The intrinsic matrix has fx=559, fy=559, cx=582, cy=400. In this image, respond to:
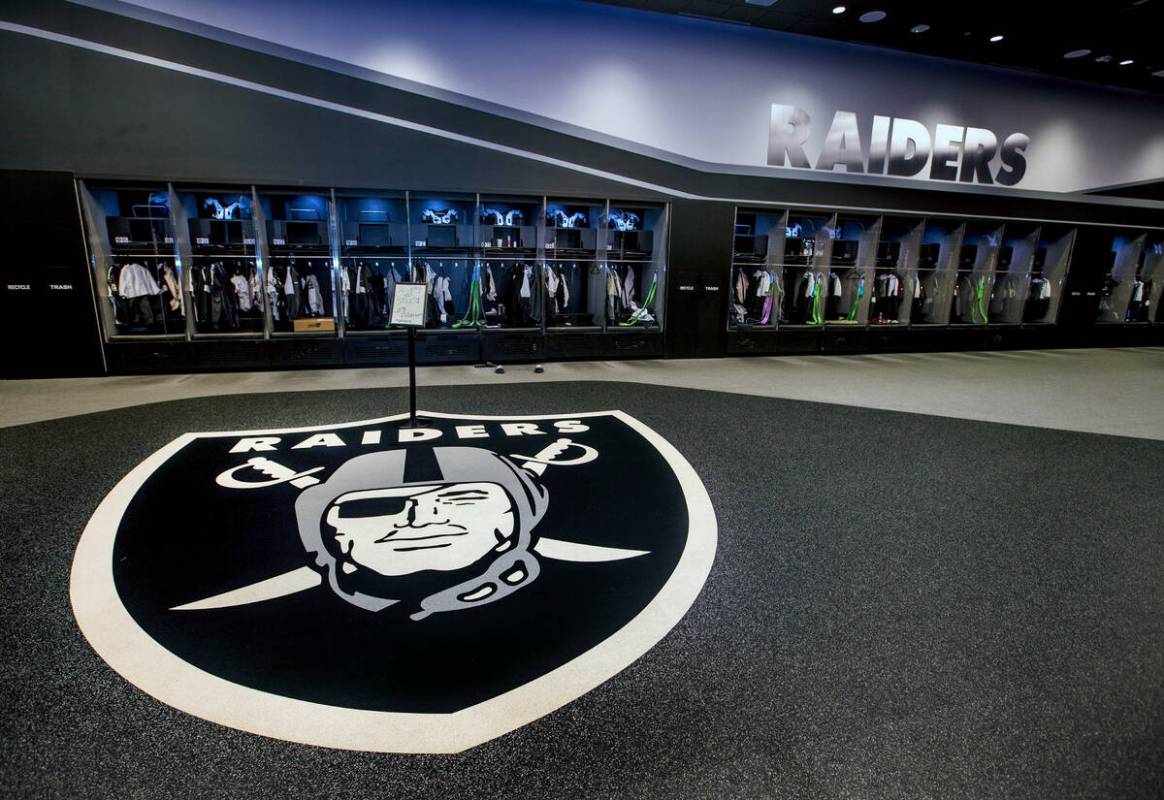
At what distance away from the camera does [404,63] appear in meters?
6.75

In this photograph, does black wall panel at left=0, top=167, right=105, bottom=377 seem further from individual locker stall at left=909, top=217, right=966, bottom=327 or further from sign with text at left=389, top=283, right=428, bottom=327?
individual locker stall at left=909, top=217, right=966, bottom=327

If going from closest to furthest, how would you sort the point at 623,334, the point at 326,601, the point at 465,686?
the point at 465,686 → the point at 326,601 → the point at 623,334

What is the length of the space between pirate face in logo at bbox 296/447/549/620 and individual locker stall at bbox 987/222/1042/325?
9481 millimetres

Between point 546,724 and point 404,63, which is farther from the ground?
point 404,63

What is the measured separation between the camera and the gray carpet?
4.22ft

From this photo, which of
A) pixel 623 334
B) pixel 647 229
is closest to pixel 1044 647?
pixel 623 334

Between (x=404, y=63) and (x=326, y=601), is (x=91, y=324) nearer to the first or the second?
(x=404, y=63)

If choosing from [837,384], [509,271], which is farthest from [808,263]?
[509,271]

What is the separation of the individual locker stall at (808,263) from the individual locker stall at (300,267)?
19.7 feet

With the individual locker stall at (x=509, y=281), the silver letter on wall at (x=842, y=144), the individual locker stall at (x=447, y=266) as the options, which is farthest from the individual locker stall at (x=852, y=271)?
the individual locker stall at (x=447, y=266)

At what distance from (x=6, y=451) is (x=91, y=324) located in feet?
9.52

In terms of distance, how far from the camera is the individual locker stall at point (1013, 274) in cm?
894

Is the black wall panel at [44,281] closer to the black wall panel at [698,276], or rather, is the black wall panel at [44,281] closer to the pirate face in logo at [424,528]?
the pirate face in logo at [424,528]

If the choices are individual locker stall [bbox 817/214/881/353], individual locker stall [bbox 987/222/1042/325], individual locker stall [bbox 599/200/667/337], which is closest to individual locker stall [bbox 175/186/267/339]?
individual locker stall [bbox 599/200/667/337]
